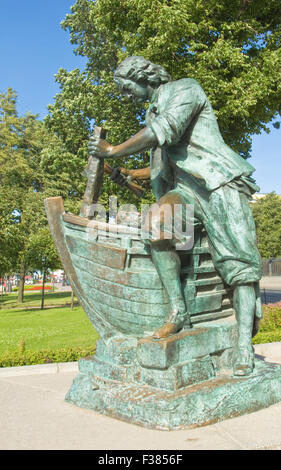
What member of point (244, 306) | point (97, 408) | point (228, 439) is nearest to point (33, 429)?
point (97, 408)

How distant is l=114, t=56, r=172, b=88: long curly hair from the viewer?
3420mm

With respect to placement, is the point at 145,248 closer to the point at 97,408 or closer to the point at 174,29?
the point at 97,408

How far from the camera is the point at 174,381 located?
282 centimetres

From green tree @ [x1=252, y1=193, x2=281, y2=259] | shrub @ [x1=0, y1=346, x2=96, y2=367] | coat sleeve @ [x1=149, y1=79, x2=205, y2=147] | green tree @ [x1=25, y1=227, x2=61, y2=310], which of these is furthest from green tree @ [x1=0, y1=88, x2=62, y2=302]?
green tree @ [x1=252, y1=193, x2=281, y2=259]

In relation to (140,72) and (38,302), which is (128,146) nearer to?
(140,72)

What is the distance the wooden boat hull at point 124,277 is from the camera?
128 inches

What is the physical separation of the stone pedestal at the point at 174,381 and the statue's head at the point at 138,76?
2080 millimetres

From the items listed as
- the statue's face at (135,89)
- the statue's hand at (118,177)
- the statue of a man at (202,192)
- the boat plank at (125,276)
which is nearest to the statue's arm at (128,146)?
the statue of a man at (202,192)

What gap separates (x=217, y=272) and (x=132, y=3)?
1046 cm

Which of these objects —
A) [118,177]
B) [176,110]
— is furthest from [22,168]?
[176,110]

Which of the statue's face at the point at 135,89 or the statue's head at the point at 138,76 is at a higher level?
the statue's head at the point at 138,76

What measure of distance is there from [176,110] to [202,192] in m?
0.69

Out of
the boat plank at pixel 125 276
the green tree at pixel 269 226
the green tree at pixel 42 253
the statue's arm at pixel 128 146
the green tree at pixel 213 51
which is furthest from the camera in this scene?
the green tree at pixel 269 226

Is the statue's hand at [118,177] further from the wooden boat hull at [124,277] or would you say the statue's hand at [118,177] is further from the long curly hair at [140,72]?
the long curly hair at [140,72]
